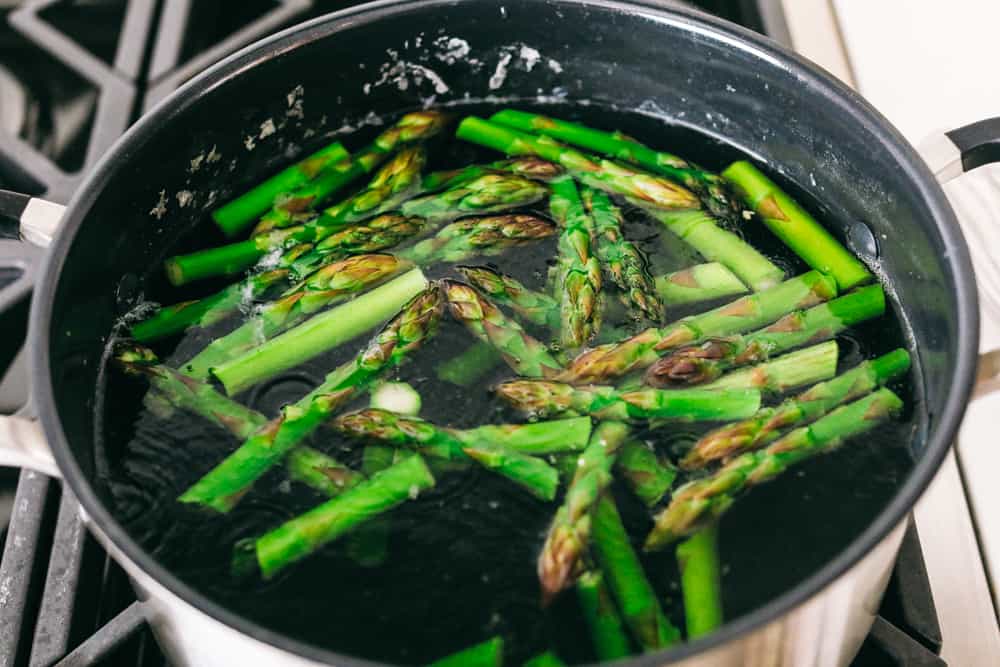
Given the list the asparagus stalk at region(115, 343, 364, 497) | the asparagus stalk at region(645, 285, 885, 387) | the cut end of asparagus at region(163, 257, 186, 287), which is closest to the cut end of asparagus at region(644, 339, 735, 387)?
the asparagus stalk at region(645, 285, 885, 387)

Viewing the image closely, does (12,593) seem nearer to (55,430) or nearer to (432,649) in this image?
(55,430)

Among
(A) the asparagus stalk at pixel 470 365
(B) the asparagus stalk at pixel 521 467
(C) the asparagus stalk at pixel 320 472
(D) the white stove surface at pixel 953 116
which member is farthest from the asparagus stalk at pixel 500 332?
(D) the white stove surface at pixel 953 116

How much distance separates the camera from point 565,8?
1.31 m

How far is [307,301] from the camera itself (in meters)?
1.24

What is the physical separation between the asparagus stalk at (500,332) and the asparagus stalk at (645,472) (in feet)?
0.42

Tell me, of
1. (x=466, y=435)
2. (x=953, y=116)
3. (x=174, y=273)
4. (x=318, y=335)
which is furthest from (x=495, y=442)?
(x=953, y=116)

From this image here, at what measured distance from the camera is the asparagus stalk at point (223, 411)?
3.51 ft

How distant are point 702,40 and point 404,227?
0.43 meters

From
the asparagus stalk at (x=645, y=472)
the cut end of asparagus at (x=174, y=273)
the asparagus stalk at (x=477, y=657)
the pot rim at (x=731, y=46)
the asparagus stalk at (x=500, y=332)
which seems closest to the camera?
the pot rim at (x=731, y=46)

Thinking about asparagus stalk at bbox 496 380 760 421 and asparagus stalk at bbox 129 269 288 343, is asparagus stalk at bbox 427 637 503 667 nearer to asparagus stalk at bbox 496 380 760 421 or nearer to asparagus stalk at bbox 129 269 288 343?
asparagus stalk at bbox 496 380 760 421

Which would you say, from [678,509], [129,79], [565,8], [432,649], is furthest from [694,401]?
[129,79]

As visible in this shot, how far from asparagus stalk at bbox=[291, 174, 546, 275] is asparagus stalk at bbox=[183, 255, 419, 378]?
0.06 meters

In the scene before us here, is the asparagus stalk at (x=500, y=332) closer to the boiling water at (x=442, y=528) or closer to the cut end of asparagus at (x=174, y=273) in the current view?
the boiling water at (x=442, y=528)

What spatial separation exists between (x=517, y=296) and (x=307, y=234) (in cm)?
30
